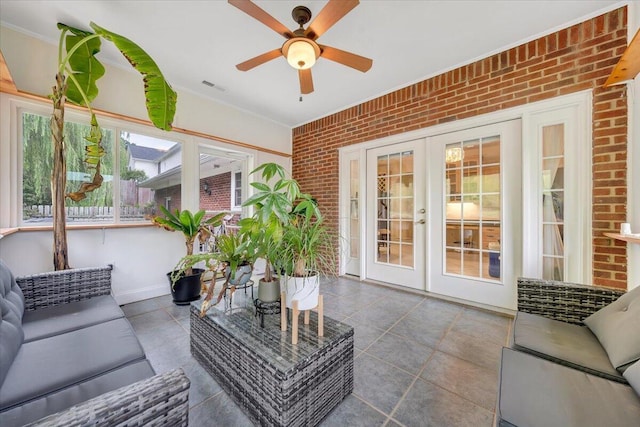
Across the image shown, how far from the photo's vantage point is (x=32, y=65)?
2.24 meters

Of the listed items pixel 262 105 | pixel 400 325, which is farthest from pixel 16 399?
pixel 262 105

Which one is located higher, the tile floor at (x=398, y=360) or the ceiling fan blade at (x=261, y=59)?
the ceiling fan blade at (x=261, y=59)

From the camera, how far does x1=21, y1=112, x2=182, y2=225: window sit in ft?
7.47

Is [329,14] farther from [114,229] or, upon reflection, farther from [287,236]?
[114,229]

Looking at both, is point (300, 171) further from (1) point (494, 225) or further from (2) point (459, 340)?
(2) point (459, 340)

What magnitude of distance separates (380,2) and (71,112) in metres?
3.11

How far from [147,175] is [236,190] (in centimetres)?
173

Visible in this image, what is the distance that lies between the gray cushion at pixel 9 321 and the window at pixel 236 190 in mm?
2959

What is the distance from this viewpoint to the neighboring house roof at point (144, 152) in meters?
2.87

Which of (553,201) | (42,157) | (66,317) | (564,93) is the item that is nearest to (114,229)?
(42,157)

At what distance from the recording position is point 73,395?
0.87 meters

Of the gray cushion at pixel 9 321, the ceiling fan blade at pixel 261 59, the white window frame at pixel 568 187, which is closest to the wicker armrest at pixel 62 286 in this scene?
the gray cushion at pixel 9 321

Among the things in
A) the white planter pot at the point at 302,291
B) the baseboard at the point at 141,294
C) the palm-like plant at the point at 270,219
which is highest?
the palm-like plant at the point at 270,219

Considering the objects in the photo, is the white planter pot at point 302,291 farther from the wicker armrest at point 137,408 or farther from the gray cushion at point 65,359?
the gray cushion at point 65,359
